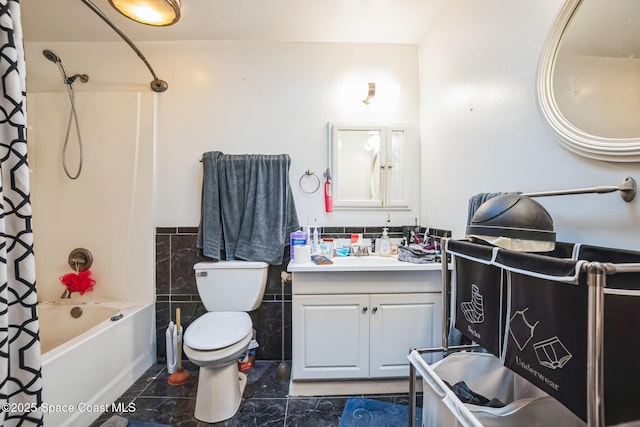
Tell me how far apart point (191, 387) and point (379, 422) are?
1.18m

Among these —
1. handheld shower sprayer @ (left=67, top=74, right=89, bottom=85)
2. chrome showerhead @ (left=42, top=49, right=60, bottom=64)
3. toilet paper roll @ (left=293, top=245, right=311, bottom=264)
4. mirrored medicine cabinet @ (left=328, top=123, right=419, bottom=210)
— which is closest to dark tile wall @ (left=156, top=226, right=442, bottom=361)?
toilet paper roll @ (left=293, top=245, right=311, bottom=264)

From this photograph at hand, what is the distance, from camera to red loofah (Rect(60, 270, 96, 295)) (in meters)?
1.86

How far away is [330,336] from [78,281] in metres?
1.82

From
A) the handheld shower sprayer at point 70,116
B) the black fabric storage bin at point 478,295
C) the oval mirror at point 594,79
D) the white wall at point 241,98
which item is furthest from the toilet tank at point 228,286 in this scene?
the oval mirror at point 594,79

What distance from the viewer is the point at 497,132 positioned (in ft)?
4.25

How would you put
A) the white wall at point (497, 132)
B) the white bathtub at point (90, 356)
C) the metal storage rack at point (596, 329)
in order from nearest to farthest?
the metal storage rack at point (596, 329) < the white wall at point (497, 132) < the white bathtub at point (90, 356)

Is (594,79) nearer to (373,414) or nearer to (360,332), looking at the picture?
(360,332)

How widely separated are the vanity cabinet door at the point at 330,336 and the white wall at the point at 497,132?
818 millimetres

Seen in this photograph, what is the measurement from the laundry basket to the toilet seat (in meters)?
0.94

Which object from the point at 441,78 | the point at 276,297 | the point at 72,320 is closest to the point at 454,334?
the point at 276,297

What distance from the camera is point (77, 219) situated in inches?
76.6

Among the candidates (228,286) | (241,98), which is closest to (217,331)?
(228,286)

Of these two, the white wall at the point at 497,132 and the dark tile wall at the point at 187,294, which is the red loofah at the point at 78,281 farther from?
the white wall at the point at 497,132

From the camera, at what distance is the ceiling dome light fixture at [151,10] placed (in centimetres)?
137
